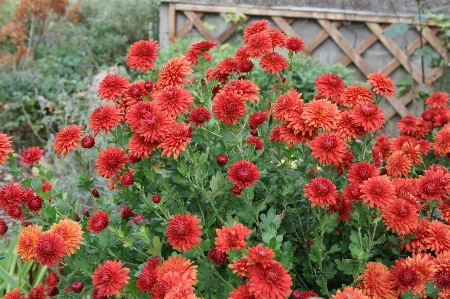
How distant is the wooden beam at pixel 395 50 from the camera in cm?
433

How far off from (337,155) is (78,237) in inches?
27.5

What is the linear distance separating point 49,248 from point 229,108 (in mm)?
572

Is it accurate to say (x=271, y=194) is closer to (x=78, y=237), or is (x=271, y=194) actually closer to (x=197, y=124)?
(x=197, y=124)

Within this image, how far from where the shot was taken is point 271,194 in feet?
4.75

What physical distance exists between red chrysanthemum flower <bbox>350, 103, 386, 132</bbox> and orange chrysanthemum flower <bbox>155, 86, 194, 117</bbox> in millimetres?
464

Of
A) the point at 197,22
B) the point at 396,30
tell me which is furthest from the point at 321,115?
the point at 197,22

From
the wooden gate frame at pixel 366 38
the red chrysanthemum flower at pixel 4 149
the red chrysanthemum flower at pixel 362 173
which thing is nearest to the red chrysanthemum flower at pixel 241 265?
the red chrysanthemum flower at pixel 362 173

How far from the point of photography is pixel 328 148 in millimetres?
1272

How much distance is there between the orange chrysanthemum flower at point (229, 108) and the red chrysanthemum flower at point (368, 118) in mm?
312

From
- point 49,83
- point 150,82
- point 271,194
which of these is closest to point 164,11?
point 49,83

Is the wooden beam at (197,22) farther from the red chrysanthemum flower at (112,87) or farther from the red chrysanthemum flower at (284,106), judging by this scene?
the red chrysanthemum flower at (284,106)

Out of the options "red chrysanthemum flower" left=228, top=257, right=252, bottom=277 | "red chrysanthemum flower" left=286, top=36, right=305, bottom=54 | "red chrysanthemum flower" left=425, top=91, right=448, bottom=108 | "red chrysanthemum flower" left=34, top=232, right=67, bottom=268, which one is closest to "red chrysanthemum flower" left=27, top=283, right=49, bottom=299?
"red chrysanthemum flower" left=34, top=232, right=67, bottom=268

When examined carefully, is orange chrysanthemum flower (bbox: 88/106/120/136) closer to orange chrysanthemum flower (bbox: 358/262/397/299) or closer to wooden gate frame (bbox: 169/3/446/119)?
orange chrysanthemum flower (bbox: 358/262/397/299)

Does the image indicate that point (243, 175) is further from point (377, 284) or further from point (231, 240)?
point (377, 284)
